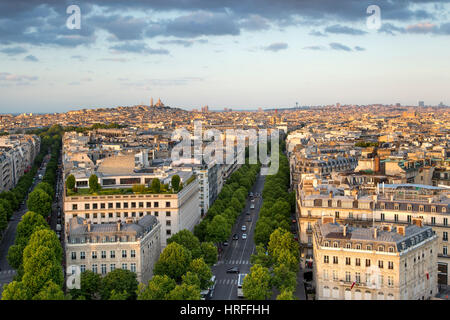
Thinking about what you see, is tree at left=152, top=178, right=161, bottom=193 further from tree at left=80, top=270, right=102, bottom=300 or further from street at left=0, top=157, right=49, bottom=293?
tree at left=80, top=270, right=102, bottom=300

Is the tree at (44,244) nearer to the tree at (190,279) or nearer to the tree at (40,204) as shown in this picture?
the tree at (190,279)

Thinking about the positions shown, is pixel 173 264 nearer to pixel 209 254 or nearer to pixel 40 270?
pixel 209 254

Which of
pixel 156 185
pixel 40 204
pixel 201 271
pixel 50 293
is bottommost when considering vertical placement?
pixel 201 271

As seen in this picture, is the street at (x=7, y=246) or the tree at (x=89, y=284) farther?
the street at (x=7, y=246)

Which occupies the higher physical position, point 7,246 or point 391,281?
point 391,281

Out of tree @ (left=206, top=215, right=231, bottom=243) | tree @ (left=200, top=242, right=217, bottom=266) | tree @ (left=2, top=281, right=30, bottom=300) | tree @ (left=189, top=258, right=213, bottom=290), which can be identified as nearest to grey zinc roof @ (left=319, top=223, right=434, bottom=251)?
tree @ (left=189, top=258, right=213, bottom=290)

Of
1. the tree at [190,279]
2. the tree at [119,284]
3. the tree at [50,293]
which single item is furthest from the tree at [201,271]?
the tree at [50,293]

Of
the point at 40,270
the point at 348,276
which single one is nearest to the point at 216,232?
the point at 348,276
